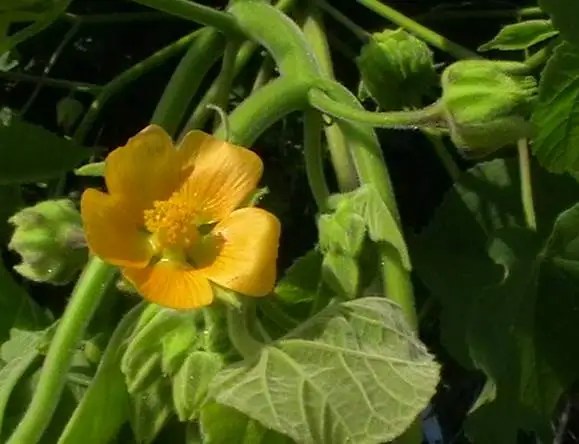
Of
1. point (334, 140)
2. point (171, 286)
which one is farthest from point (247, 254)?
point (334, 140)

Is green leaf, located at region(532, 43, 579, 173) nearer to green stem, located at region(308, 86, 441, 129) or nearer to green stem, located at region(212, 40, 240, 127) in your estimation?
green stem, located at region(308, 86, 441, 129)

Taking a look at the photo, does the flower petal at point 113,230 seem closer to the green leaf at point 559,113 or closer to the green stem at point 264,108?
the green stem at point 264,108

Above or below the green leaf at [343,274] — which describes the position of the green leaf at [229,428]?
below

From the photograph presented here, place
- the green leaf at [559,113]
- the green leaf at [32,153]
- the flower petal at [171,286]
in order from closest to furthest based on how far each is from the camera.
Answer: the flower petal at [171,286] < the green leaf at [559,113] < the green leaf at [32,153]

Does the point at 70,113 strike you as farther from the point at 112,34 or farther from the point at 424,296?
the point at 424,296

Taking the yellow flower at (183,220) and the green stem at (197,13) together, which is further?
the green stem at (197,13)

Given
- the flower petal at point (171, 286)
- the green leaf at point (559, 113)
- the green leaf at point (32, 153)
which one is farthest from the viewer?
the green leaf at point (32, 153)

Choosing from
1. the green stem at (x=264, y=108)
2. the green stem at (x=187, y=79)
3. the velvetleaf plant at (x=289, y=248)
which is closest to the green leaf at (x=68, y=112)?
the velvetleaf plant at (x=289, y=248)
